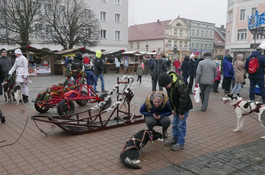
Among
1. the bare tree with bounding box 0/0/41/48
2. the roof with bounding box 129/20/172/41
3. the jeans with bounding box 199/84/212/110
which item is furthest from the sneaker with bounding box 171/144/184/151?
the roof with bounding box 129/20/172/41

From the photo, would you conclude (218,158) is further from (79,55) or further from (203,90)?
(79,55)

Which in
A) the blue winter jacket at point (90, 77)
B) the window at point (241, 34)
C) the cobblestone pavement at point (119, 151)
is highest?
the window at point (241, 34)

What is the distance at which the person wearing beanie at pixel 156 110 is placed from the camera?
4.30 m

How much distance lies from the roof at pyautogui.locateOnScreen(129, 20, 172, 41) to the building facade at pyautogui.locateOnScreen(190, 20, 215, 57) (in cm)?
943

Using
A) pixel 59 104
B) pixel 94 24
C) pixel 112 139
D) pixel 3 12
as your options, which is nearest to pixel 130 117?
pixel 112 139

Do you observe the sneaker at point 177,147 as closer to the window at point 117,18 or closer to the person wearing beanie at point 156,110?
the person wearing beanie at point 156,110

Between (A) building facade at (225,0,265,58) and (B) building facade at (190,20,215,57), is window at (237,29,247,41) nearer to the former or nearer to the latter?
(A) building facade at (225,0,265,58)

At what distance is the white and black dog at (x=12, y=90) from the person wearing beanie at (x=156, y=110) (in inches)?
220

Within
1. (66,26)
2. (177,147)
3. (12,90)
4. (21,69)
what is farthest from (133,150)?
(66,26)

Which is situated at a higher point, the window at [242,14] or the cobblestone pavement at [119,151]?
the window at [242,14]

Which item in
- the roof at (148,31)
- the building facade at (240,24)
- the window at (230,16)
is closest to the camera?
the building facade at (240,24)

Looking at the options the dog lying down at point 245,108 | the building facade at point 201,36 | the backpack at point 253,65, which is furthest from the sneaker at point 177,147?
the building facade at point 201,36

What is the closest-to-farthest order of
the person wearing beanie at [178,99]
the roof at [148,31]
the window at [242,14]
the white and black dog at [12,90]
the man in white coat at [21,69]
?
the person wearing beanie at [178,99], the man in white coat at [21,69], the white and black dog at [12,90], the window at [242,14], the roof at [148,31]

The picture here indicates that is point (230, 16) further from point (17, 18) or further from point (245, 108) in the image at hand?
point (245, 108)
